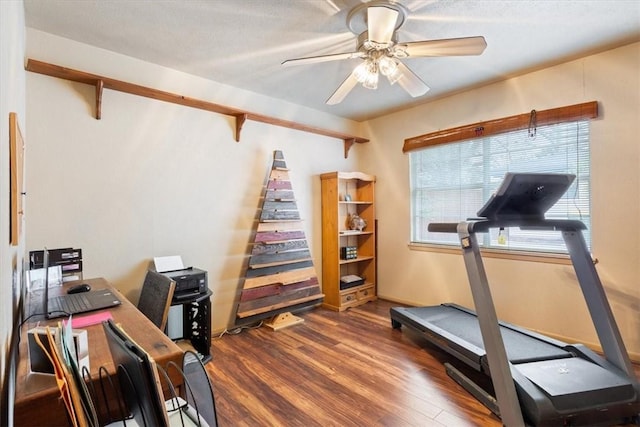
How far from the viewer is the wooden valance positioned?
2.76 m

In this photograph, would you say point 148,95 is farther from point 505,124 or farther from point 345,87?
point 505,124

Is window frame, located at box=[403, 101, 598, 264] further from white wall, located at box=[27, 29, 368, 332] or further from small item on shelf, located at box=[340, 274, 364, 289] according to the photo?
white wall, located at box=[27, 29, 368, 332]

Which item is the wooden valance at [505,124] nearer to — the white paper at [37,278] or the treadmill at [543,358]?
the treadmill at [543,358]

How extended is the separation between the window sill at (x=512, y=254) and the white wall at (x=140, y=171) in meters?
2.07

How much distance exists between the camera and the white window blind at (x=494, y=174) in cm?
287

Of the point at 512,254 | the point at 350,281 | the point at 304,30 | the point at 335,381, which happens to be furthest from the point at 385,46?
the point at 350,281

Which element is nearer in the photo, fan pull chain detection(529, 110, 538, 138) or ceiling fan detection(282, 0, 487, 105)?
ceiling fan detection(282, 0, 487, 105)

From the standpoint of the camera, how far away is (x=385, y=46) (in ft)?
6.47

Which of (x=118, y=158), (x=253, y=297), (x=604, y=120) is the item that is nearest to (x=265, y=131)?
(x=118, y=158)

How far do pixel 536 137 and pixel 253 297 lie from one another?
3.21 meters

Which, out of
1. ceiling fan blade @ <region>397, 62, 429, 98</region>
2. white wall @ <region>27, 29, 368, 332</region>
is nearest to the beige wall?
white wall @ <region>27, 29, 368, 332</region>

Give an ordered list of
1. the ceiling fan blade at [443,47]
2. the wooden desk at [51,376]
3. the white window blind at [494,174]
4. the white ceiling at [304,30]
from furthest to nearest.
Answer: the white window blind at [494,174]
the white ceiling at [304,30]
the ceiling fan blade at [443,47]
the wooden desk at [51,376]

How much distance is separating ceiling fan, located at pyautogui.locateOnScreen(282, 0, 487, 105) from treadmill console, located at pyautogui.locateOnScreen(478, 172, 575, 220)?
81 centimetres

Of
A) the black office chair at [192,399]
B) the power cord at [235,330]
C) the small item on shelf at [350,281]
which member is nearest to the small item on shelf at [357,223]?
the small item on shelf at [350,281]
